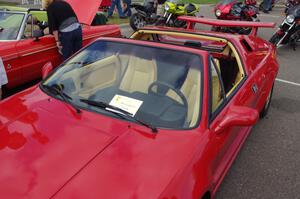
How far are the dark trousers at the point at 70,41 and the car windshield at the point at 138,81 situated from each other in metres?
2.37

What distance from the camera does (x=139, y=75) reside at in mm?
3008

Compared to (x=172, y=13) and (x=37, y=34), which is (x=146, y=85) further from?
(x=172, y=13)

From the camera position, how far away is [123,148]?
2.27 m

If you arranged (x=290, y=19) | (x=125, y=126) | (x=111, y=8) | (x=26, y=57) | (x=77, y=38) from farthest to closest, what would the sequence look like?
1. (x=111, y=8)
2. (x=290, y=19)
3. (x=77, y=38)
4. (x=26, y=57)
5. (x=125, y=126)

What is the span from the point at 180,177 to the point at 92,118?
31.7 inches

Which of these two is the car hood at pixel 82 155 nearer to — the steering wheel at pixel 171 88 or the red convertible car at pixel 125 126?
the red convertible car at pixel 125 126

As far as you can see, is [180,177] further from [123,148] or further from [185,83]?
[185,83]

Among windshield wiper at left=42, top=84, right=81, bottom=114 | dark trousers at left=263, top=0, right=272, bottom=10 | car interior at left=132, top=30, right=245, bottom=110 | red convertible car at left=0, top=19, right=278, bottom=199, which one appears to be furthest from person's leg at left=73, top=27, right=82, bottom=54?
dark trousers at left=263, top=0, right=272, bottom=10

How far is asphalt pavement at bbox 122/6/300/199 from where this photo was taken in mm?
3332

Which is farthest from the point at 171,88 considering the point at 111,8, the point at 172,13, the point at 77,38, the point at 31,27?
the point at 111,8

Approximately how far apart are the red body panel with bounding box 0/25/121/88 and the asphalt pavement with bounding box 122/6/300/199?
3.34 m

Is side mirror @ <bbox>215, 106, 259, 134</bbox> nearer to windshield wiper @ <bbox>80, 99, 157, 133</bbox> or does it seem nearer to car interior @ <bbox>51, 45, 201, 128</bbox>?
car interior @ <bbox>51, 45, 201, 128</bbox>

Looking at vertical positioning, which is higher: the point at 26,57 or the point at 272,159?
the point at 26,57

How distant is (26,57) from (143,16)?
6555 mm
